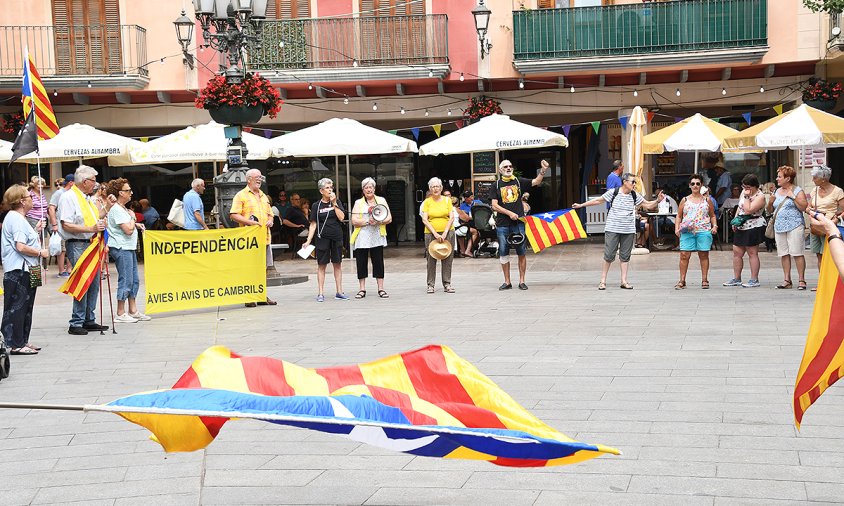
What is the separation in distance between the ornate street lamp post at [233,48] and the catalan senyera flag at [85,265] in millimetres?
3613

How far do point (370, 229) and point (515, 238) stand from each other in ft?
6.72

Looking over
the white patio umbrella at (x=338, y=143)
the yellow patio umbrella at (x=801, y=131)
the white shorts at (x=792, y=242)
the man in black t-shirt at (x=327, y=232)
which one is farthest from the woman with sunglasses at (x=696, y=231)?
the white patio umbrella at (x=338, y=143)

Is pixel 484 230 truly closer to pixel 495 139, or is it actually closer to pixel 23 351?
pixel 495 139

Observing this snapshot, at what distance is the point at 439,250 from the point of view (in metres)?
14.4

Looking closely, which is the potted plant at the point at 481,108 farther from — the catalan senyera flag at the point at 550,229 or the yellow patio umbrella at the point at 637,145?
the catalan senyera flag at the point at 550,229

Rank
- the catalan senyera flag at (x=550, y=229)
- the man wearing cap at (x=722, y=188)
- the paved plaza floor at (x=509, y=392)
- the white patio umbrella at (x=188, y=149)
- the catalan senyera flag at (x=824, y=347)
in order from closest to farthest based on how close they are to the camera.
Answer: the catalan senyera flag at (x=824, y=347)
the paved plaza floor at (x=509, y=392)
the catalan senyera flag at (x=550, y=229)
the white patio umbrella at (x=188, y=149)
the man wearing cap at (x=722, y=188)

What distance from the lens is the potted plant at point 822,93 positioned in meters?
21.4

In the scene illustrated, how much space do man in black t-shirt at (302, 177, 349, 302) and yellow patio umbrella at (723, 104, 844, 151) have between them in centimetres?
686

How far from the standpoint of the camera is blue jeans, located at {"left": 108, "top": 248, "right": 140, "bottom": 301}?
11664 mm

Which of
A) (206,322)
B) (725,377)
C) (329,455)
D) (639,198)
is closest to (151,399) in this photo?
(329,455)

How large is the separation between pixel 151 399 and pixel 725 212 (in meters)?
18.6

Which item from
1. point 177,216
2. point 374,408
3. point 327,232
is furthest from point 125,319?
point 374,408

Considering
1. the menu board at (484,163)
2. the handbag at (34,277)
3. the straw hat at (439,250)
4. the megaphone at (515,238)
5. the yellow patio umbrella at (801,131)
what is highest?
the yellow patio umbrella at (801,131)

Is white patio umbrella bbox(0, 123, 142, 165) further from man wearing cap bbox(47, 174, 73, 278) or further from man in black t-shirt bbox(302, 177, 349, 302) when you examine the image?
man in black t-shirt bbox(302, 177, 349, 302)
